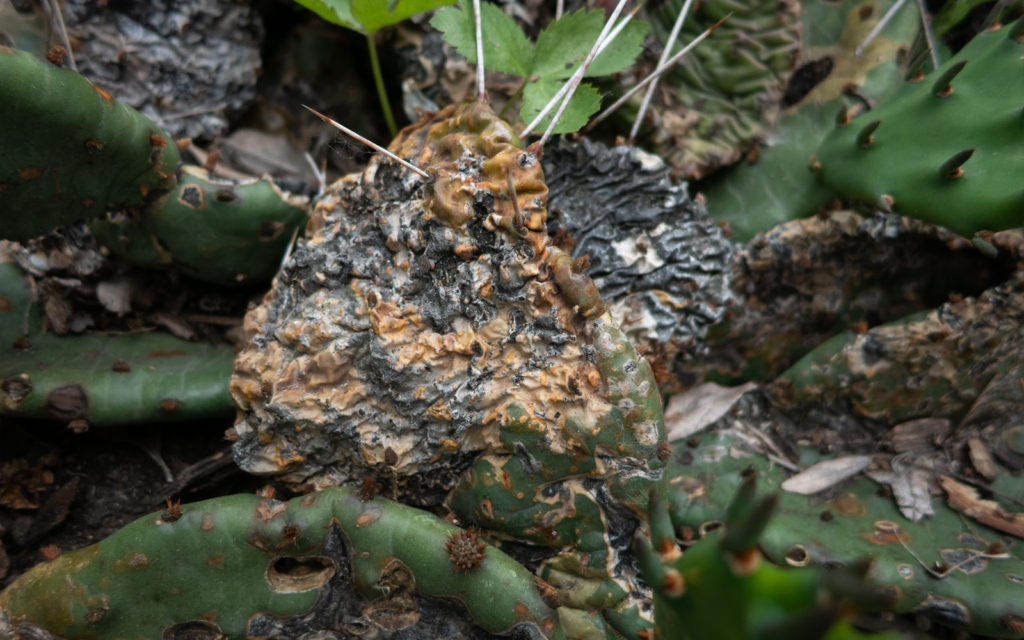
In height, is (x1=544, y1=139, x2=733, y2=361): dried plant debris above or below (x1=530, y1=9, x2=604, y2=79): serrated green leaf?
below

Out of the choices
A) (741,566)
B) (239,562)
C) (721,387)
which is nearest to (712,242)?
(721,387)

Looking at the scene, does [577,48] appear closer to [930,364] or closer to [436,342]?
[436,342]

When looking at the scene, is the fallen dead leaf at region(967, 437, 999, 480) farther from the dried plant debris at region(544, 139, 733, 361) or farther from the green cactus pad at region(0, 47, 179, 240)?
the green cactus pad at region(0, 47, 179, 240)

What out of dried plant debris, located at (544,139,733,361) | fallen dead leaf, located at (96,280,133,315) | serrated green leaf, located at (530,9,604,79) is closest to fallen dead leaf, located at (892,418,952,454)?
dried plant debris, located at (544,139,733,361)

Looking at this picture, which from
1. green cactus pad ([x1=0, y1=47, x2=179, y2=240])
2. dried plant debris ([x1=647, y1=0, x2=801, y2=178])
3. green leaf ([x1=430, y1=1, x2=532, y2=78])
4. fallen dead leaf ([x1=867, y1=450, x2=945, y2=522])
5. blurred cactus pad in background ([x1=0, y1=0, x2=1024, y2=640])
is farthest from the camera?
dried plant debris ([x1=647, y1=0, x2=801, y2=178])

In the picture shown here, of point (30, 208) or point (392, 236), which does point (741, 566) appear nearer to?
point (392, 236)

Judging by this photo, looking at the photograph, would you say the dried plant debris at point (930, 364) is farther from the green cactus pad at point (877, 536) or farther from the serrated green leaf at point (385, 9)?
the serrated green leaf at point (385, 9)

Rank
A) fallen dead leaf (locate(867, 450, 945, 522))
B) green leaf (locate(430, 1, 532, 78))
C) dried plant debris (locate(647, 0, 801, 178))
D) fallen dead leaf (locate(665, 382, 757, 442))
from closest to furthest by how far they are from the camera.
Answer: green leaf (locate(430, 1, 532, 78)) < fallen dead leaf (locate(867, 450, 945, 522)) < fallen dead leaf (locate(665, 382, 757, 442)) < dried plant debris (locate(647, 0, 801, 178))
